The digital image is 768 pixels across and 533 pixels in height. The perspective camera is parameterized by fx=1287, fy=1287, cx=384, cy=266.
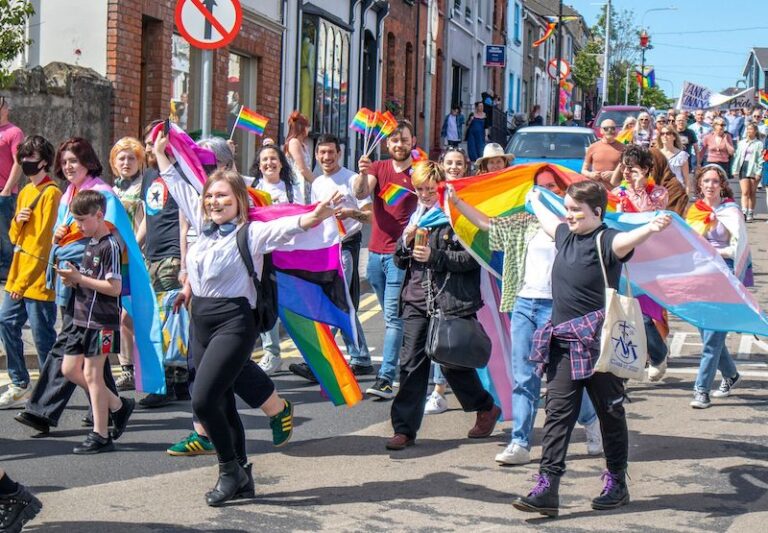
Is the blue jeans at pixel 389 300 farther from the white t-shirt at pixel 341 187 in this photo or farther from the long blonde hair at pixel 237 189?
the long blonde hair at pixel 237 189

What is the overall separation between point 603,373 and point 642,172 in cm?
328

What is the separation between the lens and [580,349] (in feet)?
20.0

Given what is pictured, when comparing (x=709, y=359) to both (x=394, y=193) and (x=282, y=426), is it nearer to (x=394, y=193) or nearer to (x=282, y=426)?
(x=394, y=193)

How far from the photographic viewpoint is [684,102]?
44062mm

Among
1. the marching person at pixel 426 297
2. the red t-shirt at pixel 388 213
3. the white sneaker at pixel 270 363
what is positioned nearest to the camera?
the marching person at pixel 426 297

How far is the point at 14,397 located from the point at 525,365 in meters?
3.50

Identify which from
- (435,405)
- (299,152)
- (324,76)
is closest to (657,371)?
(435,405)

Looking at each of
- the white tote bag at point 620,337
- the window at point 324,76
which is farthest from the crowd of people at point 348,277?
the window at point 324,76

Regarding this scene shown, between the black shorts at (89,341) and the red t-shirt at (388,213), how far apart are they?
101 inches

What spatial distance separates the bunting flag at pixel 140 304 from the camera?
304 inches

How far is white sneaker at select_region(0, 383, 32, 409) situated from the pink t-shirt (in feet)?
15.4

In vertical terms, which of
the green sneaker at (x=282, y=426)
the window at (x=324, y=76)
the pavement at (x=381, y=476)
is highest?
the window at (x=324, y=76)

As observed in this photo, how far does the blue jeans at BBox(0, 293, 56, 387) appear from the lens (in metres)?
8.34

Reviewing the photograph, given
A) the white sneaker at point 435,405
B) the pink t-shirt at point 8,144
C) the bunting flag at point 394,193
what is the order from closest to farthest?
the white sneaker at point 435,405 < the bunting flag at point 394,193 < the pink t-shirt at point 8,144
